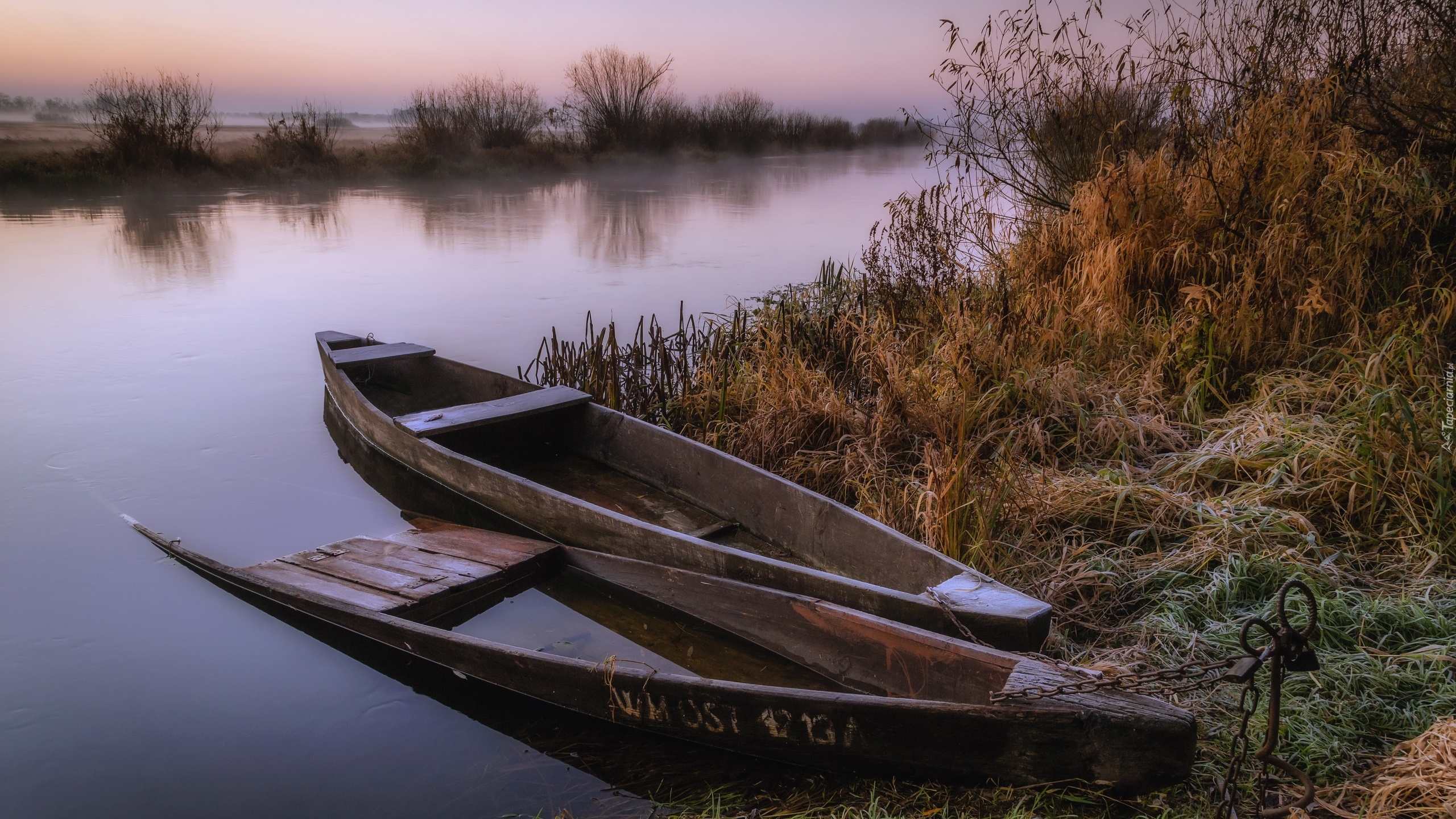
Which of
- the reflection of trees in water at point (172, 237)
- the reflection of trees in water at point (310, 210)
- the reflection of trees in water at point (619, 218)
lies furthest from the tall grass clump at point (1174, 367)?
the reflection of trees in water at point (310, 210)

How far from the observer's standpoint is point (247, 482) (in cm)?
543

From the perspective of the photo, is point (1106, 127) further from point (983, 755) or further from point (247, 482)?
point (247, 482)

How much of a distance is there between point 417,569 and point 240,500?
2.16m

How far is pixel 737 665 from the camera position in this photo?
3.05 meters

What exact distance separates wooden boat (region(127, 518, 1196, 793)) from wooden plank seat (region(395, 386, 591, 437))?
0.59 m

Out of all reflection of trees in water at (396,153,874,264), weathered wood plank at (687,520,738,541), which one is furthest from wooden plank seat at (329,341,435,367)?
reflection of trees in water at (396,153,874,264)

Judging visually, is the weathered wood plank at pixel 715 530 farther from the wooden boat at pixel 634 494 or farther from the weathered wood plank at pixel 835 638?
the weathered wood plank at pixel 835 638

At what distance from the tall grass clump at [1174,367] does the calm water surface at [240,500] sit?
1670mm

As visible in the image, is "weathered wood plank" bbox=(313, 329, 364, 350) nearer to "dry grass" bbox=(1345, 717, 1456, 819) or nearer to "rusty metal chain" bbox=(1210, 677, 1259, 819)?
"rusty metal chain" bbox=(1210, 677, 1259, 819)

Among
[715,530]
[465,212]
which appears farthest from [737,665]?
[465,212]

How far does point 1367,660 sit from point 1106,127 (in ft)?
15.3

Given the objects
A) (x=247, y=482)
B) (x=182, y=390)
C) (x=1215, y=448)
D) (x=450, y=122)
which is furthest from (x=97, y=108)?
(x=1215, y=448)

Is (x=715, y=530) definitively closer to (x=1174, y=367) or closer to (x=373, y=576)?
(x=373, y=576)

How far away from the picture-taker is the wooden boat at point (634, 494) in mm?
2768
